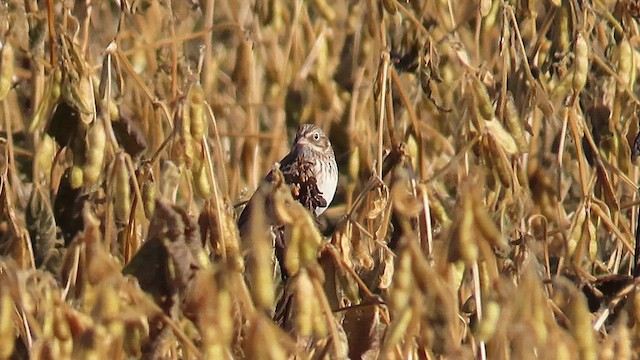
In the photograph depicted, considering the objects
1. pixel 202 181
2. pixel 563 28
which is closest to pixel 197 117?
pixel 202 181

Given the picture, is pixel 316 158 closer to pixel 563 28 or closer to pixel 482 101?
pixel 563 28

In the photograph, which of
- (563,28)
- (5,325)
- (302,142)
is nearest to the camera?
(5,325)

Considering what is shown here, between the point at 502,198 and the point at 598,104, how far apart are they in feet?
1.29

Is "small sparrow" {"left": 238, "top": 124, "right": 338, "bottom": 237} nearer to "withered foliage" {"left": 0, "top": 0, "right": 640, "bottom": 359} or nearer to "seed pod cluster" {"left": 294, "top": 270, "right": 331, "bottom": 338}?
"withered foliage" {"left": 0, "top": 0, "right": 640, "bottom": 359}

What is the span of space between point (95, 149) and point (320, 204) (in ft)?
2.27

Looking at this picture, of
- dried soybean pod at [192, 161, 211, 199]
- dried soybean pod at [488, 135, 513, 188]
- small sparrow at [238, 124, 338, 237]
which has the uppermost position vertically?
dried soybean pod at [192, 161, 211, 199]

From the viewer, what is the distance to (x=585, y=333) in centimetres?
191

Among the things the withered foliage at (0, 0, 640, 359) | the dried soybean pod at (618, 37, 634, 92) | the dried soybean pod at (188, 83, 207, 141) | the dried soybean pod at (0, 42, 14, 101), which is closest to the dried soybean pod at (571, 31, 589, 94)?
the withered foliage at (0, 0, 640, 359)

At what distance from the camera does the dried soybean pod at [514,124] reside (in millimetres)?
2589

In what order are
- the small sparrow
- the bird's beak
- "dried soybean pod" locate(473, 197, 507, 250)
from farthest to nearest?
the bird's beak < the small sparrow < "dried soybean pod" locate(473, 197, 507, 250)

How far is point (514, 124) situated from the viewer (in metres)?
→ 2.63

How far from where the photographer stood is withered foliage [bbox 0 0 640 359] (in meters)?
1.86

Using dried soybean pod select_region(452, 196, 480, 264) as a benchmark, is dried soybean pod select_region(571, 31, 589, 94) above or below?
above

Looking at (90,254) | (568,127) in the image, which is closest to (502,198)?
(568,127)
